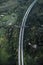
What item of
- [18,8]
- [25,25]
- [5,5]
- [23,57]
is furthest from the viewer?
[5,5]

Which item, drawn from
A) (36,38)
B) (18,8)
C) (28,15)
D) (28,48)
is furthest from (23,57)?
(18,8)

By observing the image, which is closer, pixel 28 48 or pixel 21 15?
pixel 28 48

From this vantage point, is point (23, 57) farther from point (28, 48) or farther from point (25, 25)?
point (25, 25)

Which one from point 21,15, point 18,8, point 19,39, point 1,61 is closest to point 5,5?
point 18,8

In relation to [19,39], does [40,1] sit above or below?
above

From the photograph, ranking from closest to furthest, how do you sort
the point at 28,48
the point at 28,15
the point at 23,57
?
1. the point at 23,57
2. the point at 28,48
3. the point at 28,15

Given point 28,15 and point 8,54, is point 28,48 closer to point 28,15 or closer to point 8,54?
point 8,54

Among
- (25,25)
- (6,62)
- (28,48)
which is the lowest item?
(6,62)
